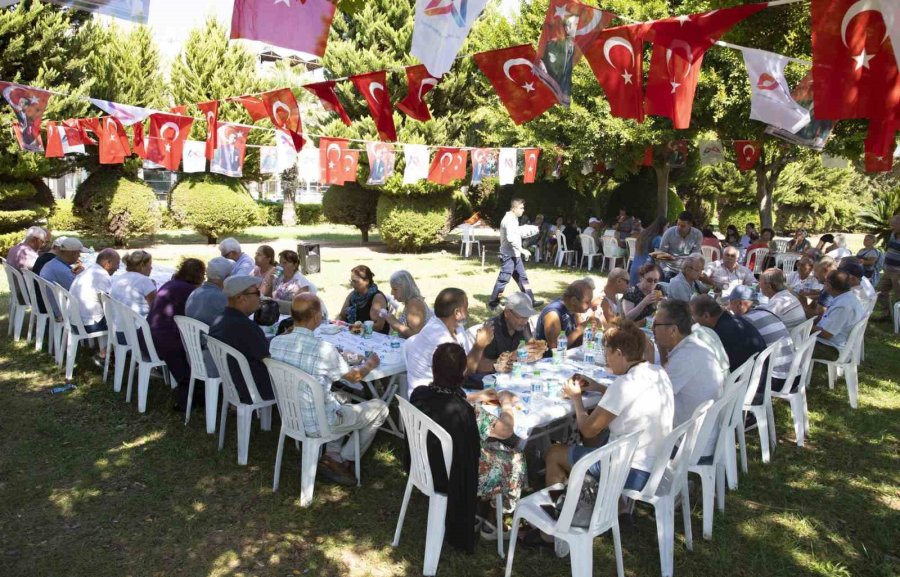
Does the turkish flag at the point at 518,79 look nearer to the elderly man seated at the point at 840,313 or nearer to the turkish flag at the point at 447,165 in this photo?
the elderly man seated at the point at 840,313

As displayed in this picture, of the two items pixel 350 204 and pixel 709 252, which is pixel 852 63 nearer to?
pixel 709 252

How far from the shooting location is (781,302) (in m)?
5.80

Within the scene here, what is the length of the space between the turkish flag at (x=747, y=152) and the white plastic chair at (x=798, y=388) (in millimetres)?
9112

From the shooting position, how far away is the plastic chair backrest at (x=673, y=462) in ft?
10.7

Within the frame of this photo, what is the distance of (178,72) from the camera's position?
57.2 feet

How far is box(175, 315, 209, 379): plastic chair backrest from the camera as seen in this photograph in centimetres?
484

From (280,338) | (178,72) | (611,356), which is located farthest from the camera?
(178,72)

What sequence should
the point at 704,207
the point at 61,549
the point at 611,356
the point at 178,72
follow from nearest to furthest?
1. the point at 611,356
2. the point at 61,549
3. the point at 178,72
4. the point at 704,207

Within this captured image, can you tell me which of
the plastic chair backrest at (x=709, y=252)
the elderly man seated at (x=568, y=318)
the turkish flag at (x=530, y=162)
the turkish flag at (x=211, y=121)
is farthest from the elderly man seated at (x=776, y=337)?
the turkish flag at (x=530, y=162)

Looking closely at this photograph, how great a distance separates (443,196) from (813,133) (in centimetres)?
1317

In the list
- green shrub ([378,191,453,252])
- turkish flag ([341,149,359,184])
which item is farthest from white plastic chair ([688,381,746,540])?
green shrub ([378,191,453,252])

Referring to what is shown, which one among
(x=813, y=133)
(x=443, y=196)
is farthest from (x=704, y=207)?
(x=813, y=133)

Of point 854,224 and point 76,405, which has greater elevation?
point 854,224

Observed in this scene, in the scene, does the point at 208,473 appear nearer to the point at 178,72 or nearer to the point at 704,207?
the point at 178,72
